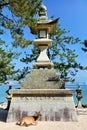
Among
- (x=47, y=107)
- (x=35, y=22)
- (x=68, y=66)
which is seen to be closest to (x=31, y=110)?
(x=47, y=107)

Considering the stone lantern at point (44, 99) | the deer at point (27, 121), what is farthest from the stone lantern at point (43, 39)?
the deer at point (27, 121)

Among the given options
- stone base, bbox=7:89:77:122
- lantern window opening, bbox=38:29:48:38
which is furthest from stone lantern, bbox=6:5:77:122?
lantern window opening, bbox=38:29:48:38

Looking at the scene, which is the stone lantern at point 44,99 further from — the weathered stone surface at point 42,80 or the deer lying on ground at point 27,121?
the deer lying on ground at point 27,121

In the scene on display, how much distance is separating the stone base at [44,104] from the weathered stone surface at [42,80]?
1.40 feet

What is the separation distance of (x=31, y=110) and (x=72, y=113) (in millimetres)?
1608

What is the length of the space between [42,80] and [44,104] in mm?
1110

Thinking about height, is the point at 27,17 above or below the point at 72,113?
above

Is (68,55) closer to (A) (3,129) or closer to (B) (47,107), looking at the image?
(B) (47,107)

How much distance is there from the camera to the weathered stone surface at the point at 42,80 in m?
11.4

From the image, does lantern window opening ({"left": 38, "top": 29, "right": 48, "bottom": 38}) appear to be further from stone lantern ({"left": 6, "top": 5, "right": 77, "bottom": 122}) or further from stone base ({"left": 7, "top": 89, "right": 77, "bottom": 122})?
stone base ({"left": 7, "top": 89, "right": 77, "bottom": 122})

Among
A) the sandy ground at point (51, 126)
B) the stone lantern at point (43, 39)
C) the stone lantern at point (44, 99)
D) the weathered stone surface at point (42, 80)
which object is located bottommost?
the sandy ground at point (51, 126)

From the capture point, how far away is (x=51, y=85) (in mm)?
11445

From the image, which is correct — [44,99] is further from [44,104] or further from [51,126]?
[51,126]

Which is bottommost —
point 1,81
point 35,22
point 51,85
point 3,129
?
point 1,81
